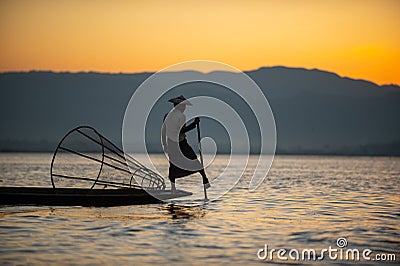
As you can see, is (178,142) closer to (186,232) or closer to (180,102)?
(180,102)

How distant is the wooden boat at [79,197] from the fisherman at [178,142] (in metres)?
0.75

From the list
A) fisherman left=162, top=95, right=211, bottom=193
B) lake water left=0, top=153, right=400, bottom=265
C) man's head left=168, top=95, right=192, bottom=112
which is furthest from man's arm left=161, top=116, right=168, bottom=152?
lake water left=0, top=153, right=400, bottom=265

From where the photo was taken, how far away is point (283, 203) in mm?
22719

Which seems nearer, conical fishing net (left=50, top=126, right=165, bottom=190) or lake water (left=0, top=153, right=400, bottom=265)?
lake water (left=0, top=153, right=400, bottom=265)

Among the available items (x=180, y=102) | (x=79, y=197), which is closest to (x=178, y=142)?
(x=180, y=102)

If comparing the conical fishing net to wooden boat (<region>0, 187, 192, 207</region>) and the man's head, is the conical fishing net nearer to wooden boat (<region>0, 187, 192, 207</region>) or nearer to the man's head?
wooden boat (<region>0, 187, 192, 207</region>)

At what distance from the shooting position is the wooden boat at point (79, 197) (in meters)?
18.2

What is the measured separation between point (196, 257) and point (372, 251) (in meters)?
3.53

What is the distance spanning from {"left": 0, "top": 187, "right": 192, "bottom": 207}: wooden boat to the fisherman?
750 millimetres

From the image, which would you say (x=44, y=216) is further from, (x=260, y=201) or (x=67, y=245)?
(x=260, y=201)

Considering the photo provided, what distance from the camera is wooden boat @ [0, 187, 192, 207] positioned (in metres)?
18.2

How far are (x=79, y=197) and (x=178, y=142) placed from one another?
3381mm

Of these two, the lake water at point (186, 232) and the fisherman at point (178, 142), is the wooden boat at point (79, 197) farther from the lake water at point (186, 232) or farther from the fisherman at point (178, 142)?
the fisherman at point (178, 142)

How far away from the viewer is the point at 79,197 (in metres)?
18.5
